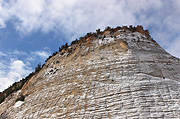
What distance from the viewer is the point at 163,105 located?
718 centimetres

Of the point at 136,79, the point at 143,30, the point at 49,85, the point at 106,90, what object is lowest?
the point at 106,90

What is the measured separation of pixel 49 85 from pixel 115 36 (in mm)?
6303

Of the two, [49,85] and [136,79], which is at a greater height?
[49,85]

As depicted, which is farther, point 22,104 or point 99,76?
point 22,104

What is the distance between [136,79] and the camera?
28.6ft

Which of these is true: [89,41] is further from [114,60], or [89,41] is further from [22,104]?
[22,104]

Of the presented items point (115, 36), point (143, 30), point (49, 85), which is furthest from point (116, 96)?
point (143, 30)

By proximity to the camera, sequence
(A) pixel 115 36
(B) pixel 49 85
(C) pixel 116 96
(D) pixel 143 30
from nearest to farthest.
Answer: (C) pixel 116 96
(B) pixel 49 85
(A) pixel 115 36
(D) pixel 143 30

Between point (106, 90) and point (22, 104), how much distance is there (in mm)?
6284

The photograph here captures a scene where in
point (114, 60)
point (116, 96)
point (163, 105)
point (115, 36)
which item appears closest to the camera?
point (163, 105)

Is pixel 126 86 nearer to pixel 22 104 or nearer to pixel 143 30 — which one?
pixel 22 104

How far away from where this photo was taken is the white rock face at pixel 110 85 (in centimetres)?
735

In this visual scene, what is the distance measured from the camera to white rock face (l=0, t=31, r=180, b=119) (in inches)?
289

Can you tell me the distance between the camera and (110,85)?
341 inches
